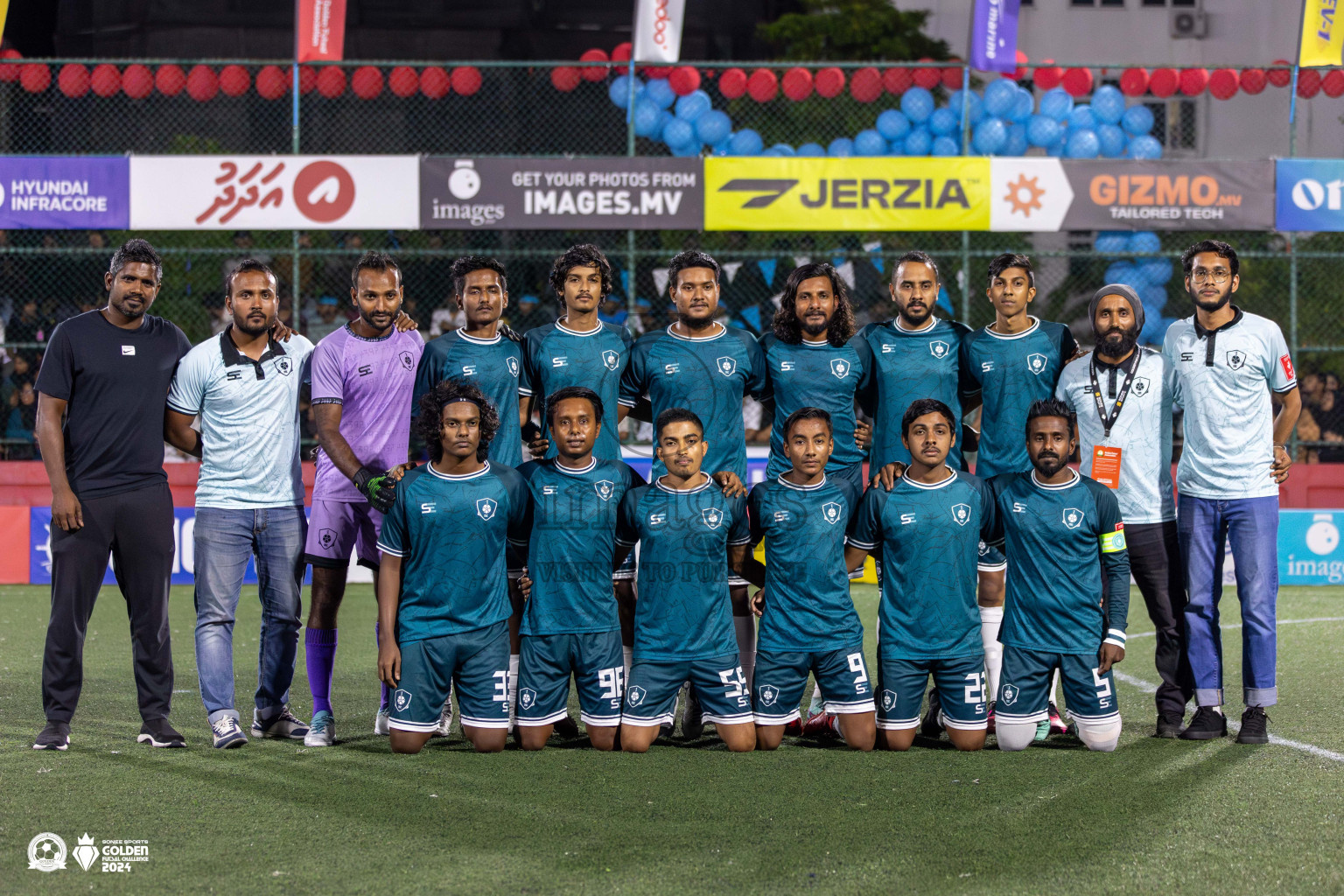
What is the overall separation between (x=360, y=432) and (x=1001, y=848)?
10.8ft

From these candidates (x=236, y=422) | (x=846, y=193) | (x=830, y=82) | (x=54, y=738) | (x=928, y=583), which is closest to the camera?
(x=54, y=738)

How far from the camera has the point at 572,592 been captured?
565cm

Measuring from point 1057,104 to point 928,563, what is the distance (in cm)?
1023

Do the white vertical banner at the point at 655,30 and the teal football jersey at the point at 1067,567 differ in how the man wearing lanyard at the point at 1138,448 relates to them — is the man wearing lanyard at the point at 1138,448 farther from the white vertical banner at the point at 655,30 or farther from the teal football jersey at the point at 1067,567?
the white vertical banner at the point at 655,30

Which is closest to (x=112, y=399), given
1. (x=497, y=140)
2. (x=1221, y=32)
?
(x=497, y=140)

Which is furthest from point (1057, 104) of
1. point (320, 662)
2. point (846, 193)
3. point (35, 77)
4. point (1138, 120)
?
point (320, 662)

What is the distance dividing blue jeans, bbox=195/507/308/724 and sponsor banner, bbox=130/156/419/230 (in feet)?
24.5

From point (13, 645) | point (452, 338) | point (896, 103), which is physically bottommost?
point (13, 645)

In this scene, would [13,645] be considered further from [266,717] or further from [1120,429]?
[1120,429]

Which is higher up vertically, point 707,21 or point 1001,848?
point 707,21

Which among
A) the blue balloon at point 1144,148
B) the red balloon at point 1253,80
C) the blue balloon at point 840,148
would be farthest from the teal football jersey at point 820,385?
the red balloon at point 1253,80

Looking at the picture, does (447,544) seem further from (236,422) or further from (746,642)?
(746,642)

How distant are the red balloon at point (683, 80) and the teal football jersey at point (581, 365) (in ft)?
28.3

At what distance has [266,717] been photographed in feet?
19.2
